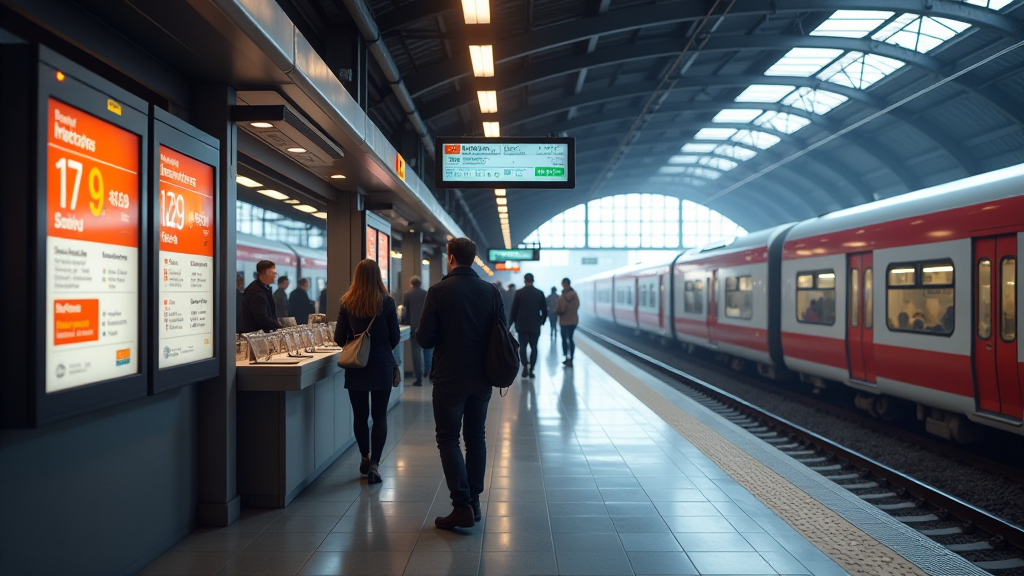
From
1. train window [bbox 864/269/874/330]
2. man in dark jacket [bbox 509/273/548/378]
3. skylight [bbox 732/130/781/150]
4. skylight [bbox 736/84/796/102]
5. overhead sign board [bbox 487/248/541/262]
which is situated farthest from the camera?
overhead sign board [bbox 487/248/541/262]

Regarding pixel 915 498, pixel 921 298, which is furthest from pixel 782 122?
pixel 915 498

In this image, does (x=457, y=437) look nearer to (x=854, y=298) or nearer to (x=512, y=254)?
(x=854, y=298)

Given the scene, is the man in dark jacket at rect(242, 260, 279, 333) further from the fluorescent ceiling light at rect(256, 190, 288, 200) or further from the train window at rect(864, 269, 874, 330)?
the train window at rect(864, 269, 874, 330)

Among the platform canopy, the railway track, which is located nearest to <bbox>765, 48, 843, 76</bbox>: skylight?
the platform canopy

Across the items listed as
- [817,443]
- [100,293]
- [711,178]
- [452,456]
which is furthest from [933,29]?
[711,178]

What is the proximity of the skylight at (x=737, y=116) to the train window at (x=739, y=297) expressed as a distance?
13058 mm

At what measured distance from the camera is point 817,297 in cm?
974

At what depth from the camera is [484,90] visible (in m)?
9.16

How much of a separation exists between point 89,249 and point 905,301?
739 cm

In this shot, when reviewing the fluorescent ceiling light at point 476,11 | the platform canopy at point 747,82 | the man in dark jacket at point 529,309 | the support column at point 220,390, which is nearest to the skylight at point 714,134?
the platform canopy at point 747,82

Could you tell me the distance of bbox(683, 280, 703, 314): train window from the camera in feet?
51.7

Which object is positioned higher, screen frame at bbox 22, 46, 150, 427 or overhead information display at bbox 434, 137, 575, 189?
overhead information display at bbox 434, 137, 575, 189

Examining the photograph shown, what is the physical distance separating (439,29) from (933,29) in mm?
12384

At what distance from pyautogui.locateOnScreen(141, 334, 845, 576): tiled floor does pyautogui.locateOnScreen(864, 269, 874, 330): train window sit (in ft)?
10.2
